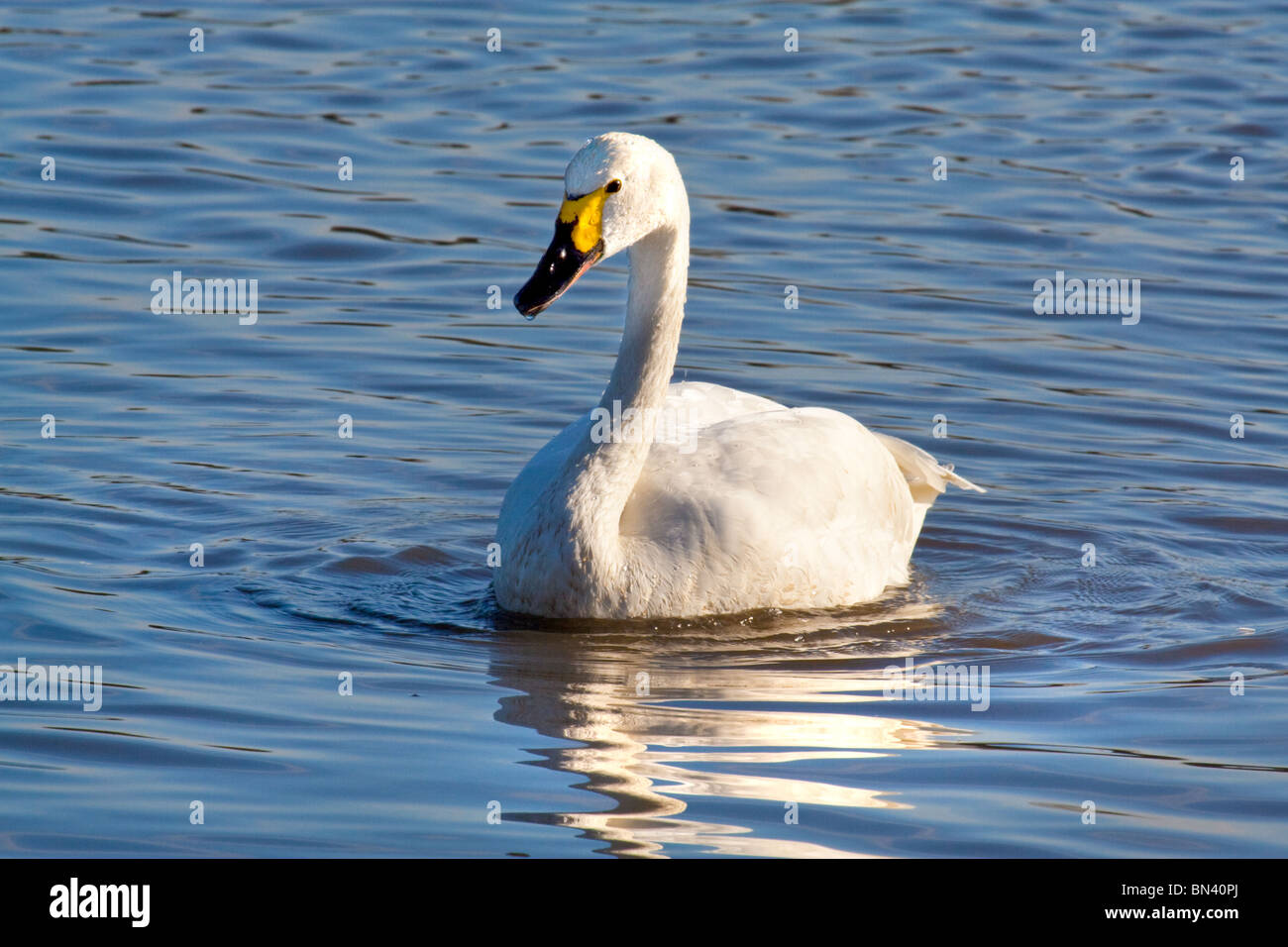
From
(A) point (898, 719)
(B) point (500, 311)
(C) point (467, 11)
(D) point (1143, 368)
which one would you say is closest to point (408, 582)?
(A) point (898, 719)

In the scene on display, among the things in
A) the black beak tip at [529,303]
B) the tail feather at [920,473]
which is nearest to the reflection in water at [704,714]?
the tail feather at [920,473]

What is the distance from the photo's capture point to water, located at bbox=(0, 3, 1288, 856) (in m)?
6.19

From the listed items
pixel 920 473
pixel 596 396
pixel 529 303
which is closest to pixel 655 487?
pixel 529 303

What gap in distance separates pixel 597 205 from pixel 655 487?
44.4 inches

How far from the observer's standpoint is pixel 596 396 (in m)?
10.9

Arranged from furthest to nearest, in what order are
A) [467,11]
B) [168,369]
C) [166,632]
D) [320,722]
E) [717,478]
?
[467,11] < [168,369] < [717,478] < [166,632] < [320,722]

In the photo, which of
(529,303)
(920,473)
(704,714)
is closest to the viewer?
(704,714)

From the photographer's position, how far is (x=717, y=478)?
7.99 m

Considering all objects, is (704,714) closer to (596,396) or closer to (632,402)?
(632,402)

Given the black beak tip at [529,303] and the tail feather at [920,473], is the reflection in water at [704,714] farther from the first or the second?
the black beak tip at [529,303]

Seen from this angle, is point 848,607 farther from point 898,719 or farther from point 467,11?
point 467,11

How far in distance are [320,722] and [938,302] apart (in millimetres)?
6763

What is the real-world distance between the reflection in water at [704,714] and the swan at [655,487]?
151mm

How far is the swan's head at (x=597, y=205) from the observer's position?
7.54 m
